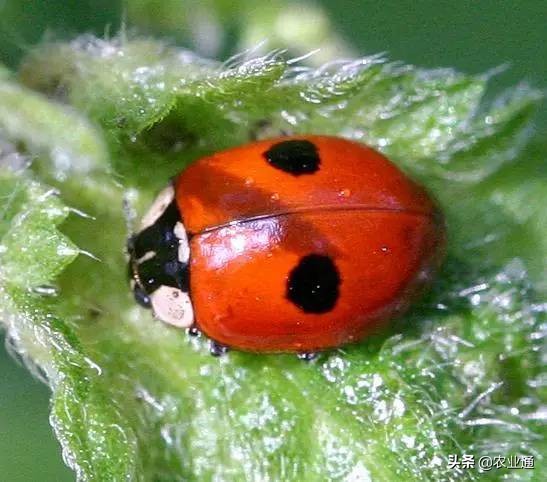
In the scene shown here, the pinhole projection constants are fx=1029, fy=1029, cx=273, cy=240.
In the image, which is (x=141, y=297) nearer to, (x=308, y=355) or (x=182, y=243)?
(x=182, y=243)

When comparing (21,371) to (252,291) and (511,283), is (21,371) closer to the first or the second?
(252,291)

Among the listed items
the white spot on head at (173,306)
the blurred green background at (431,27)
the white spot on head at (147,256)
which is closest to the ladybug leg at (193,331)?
the white spot on head at (173,306)

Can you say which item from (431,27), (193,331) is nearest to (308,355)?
(193,331)

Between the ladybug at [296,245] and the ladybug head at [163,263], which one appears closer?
the ladybug at [296,245]

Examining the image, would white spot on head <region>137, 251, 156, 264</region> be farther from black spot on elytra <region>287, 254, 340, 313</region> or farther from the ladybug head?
black spot on elytra <region>287, 254, 340, 313</region>

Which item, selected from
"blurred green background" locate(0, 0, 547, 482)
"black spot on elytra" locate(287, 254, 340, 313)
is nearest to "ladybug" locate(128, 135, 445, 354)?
"black spot on elytra" locate(287, 254, 340, 313)

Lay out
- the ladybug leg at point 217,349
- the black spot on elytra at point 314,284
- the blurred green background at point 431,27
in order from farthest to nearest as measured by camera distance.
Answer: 1. the blurred green background at point 431,27
2. the ladybug leg at point 217,349
3. the black spot on elytra at point 314,284

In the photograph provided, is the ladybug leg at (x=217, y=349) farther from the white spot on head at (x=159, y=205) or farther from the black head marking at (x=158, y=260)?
the white spot on head at (x=159, y=205)
